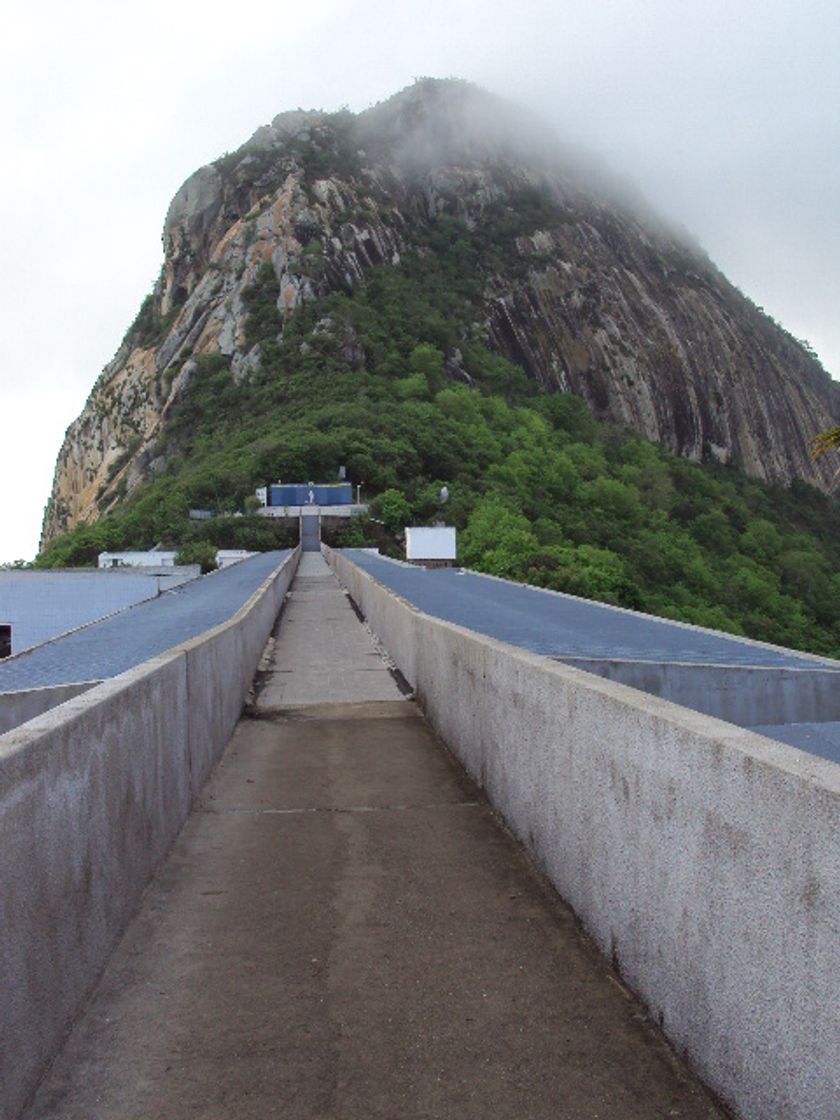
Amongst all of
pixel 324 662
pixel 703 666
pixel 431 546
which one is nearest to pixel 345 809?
pixel 703 666

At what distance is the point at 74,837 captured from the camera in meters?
4.18

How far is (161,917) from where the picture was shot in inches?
208

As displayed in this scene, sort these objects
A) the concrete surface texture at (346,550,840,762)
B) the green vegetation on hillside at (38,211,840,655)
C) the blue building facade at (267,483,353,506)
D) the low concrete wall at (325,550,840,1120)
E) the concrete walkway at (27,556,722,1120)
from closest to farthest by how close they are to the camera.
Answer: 1. the low concrete wall at (325,550,840,1120)
2. the concrete walkway at (27,556,722,1120)
3. the concrete surface texture at (346,550,840,762)
4. the green vegetation on hillside at (38,211,840,655)
5. the blue building facade at (267,483,353,506)

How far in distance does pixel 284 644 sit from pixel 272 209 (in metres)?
113

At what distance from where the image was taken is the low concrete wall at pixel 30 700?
8992 mm

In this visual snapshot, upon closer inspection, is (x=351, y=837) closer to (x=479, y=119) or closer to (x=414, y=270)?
(x=414, y=270)

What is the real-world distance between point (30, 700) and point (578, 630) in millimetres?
7077

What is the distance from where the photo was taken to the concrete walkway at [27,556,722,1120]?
142 inches

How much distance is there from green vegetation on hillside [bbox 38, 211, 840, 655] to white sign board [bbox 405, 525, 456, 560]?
3.72 m

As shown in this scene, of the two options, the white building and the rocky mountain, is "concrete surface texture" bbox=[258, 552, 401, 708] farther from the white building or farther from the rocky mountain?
the rocky mountain

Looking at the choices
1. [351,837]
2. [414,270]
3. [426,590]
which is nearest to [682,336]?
[414,270]

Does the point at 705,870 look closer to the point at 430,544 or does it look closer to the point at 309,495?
the point at 430,544

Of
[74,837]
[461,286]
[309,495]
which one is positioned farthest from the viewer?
[461,286]

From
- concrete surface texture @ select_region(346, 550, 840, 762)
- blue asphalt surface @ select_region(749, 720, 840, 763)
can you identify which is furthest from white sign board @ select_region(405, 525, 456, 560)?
blue asphalt surface @ select_region(749, 720, 840, 763)
